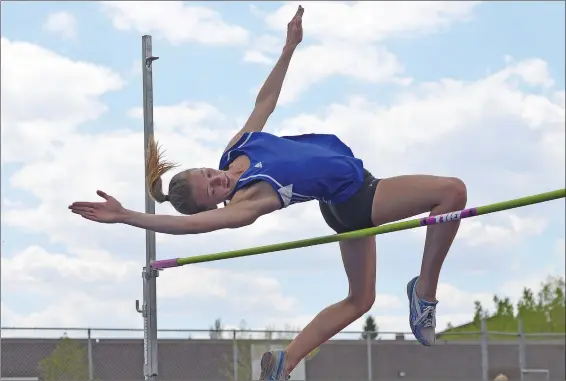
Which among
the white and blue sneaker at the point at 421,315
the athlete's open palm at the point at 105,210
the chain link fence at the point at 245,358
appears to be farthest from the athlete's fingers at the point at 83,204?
the chain link fence at the point at 245,358

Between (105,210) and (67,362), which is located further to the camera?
(67,362)

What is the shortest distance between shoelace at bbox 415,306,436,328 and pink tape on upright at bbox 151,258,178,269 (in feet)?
4.84

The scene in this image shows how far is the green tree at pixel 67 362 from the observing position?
1606cm

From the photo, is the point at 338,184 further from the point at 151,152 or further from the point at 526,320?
the point at 526,320

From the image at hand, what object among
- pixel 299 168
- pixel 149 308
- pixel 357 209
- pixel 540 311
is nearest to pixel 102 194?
pixel 299 168

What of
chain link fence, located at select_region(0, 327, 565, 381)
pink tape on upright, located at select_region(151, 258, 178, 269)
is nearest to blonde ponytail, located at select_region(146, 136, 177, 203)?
pink tape on upright, located at select_region(151, 258, 178, 269)

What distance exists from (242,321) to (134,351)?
1.99 metres

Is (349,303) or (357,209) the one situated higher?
(357,209)

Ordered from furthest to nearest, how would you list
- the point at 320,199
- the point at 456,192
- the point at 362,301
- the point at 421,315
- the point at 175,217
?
the point at 362,301, the point at 421,315, the point at 320,199, the point at 456,192, the point at 175,217

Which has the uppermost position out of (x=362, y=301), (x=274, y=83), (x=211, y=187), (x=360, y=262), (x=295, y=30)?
(x=295, y=30)

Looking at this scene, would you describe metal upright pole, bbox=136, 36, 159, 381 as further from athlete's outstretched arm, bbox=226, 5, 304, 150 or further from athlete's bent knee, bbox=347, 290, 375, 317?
athlete's bent knee, bbox=347, 290, 375, 317

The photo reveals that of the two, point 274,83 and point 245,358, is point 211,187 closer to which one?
point 274,83

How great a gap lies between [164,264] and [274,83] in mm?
1251

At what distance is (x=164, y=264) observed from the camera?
6.30 metres
